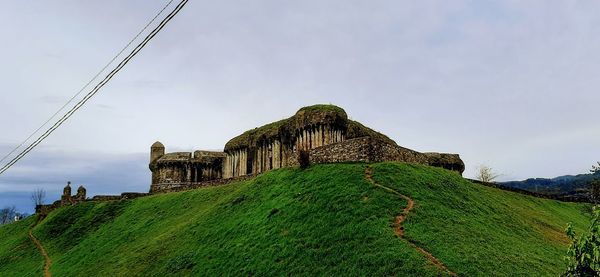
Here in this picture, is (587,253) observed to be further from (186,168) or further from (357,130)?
(186,168)

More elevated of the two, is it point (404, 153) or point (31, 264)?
point (404, 153)

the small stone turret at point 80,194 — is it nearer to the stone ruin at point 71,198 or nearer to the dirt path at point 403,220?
the stone ruin at point 71,198

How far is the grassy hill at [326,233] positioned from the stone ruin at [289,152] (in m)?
2.36

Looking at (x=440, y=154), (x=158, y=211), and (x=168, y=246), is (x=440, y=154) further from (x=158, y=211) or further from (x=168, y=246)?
(x=168, y=246)

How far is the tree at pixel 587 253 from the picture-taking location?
11.9m

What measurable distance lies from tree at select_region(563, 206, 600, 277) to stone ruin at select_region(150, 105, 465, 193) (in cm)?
2136

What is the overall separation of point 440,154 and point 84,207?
1622 inches

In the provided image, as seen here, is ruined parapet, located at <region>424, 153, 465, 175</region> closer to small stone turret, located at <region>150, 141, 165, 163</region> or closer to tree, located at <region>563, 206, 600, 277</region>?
small stone turret, located at <region>150, 141, 165, 163</region>

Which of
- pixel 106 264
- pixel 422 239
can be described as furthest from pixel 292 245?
pixel 106 264

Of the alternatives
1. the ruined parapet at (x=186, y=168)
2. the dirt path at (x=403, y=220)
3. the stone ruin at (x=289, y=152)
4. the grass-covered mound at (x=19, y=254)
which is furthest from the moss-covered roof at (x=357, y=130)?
the grass-covered mound at (x=19, y=254)

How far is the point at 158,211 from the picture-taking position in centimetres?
4344

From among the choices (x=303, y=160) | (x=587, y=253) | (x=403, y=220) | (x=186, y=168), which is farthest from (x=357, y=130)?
(x=587, y=253)

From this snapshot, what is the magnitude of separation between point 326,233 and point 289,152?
84.6 feet

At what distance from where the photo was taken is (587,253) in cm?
1229
